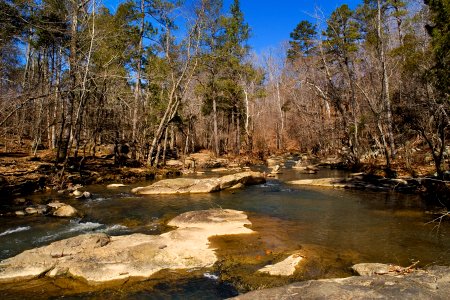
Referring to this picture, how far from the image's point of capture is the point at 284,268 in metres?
6.78

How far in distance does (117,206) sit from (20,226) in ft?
12.6

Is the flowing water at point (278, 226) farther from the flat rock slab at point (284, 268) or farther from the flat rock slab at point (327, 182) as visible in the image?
the flat rock slab at point (327, 182)

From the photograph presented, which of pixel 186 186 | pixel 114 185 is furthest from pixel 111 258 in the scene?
pixel 114 185

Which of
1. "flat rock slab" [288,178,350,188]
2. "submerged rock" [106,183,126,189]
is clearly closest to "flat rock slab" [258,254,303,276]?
"flat rock slab" [288,178,350,188]

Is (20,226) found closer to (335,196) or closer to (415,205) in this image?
(335,196)

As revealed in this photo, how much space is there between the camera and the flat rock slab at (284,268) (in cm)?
661

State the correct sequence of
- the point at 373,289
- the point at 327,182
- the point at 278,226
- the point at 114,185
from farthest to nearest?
the point at 327,182 < the point at 114,185 < the point at 278,226 < the point at 373,289

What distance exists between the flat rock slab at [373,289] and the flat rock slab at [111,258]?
8.55 feet

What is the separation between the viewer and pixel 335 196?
15.7 metres

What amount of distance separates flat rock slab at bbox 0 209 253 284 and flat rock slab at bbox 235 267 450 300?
2.61 m

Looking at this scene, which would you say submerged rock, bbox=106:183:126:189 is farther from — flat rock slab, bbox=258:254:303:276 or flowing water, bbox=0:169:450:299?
flat rock slab, bbox=258:254:303:276

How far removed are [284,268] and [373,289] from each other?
7.49ft

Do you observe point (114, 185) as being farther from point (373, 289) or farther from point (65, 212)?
point (373, 289)

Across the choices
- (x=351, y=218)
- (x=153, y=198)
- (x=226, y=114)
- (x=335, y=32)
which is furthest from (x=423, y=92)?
(x=226, y=114)
